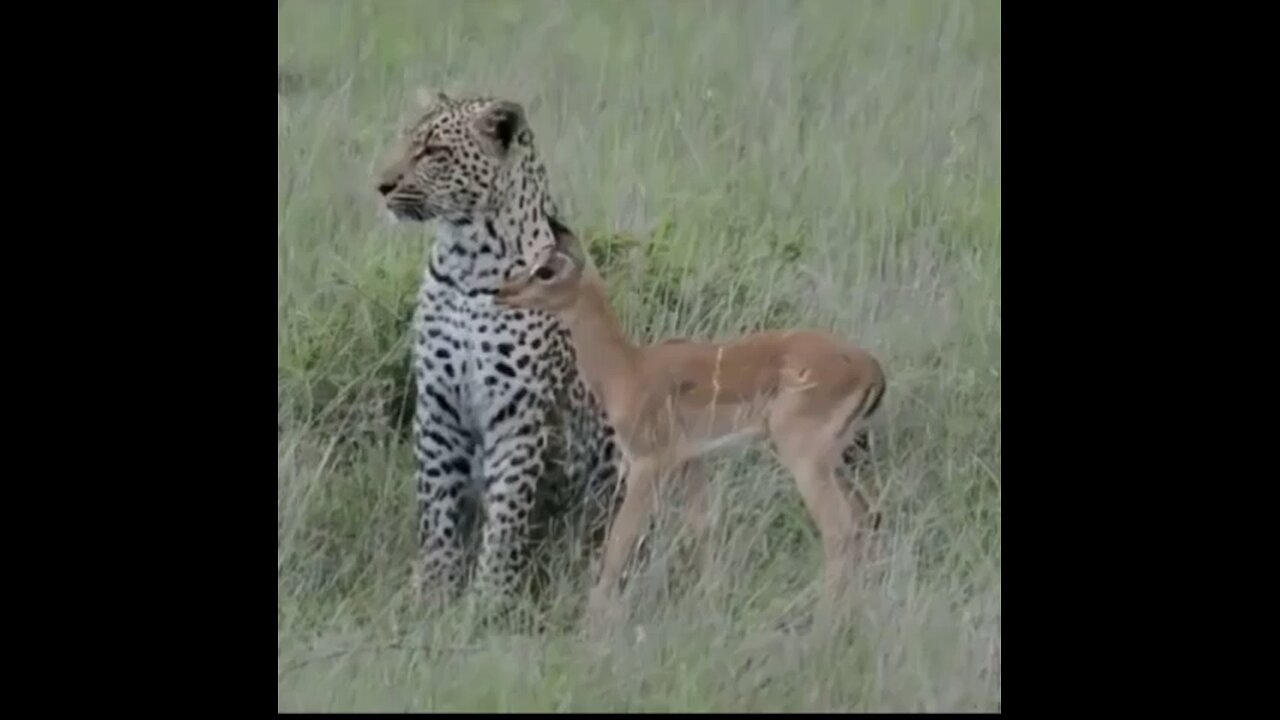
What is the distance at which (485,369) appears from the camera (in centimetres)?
760

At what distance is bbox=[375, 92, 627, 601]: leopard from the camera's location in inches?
296

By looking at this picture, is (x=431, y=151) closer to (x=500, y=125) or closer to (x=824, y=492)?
(x=500, y=125)

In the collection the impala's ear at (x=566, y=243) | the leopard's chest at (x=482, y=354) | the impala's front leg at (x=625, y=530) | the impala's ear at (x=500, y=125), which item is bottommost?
the impala's front leg at (x=625, y=530)

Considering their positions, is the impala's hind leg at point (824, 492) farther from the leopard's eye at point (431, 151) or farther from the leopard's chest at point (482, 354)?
the leopard's eye at point (431, 151)

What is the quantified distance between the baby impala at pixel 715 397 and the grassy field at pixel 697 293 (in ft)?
0.57

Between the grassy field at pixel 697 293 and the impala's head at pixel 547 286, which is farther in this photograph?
the impala's head at pixel 547 286

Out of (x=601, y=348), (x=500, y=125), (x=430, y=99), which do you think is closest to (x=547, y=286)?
(x=601, y=348)

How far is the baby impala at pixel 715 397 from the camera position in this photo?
23.8 feet

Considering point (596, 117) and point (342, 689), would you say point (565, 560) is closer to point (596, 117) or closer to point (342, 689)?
point (342, 689)

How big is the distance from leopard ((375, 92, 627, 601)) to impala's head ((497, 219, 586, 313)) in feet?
0.66

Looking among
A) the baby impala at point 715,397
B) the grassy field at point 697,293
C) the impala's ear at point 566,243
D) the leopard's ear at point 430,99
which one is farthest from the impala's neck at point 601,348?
the leopard's ear at point 430,99

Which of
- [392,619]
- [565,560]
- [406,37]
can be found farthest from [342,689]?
[406,37]

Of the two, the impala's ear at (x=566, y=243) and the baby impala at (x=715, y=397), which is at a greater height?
the impala's ear at (x=566, y=243)

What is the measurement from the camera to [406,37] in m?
10.1
